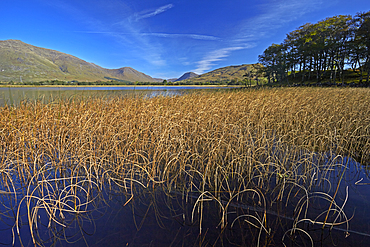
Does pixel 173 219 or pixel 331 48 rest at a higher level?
pixel 331 48

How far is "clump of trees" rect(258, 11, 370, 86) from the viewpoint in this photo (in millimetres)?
27589

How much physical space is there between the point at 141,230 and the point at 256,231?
1.42 meters

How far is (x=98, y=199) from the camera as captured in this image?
8.64ft

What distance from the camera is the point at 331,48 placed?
3206 centimetres

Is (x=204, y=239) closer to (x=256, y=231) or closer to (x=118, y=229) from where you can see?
(x=256, y=231)

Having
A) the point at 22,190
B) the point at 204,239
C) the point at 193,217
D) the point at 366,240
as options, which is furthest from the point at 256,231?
the point at 22,190

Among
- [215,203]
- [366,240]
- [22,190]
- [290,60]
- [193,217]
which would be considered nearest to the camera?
[366,240]

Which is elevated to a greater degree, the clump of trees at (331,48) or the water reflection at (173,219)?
the clump of trees at (331,48)

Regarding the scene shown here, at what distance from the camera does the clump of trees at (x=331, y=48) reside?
27589 mm

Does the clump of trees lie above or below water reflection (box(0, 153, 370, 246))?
above

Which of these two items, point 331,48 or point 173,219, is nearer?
point 173,219

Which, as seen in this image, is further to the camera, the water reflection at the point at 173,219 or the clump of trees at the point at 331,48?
the clump of trees at the point at 331,48

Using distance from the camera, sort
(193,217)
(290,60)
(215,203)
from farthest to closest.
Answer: (290,60), (215,203), (193,217)

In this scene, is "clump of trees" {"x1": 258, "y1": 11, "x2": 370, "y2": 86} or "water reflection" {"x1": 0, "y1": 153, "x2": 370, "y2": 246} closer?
"water reflection" {"x1": 0, "y1": 153, "x2": 370, "y2": 246}
